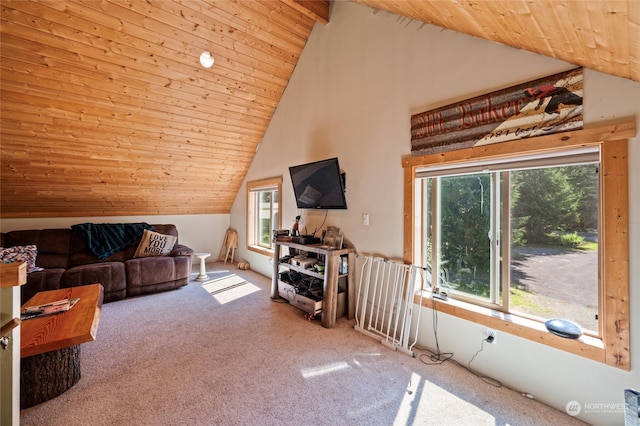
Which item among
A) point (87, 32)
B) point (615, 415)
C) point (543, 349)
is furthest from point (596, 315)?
point (87, 32)

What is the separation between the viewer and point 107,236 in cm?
422

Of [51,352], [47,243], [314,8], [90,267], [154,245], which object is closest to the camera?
[51,352]

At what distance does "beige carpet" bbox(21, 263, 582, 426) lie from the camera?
64.1 inches

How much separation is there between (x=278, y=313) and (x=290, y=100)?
3.11m

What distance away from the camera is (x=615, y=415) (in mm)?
1505

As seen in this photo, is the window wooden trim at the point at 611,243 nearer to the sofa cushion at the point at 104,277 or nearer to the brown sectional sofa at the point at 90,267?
the brown sectional sofa at the point at 90,267

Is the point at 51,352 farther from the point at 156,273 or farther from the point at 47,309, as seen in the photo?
the point at 156,273

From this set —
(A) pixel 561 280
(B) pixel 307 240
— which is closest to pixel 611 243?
(A) pixel 561 280

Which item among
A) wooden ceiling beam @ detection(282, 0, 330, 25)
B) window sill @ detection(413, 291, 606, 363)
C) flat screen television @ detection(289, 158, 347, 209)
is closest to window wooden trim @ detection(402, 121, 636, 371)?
→ window sill @ detection(413, 291, 606, 363)

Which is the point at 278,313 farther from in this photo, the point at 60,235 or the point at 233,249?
the point at 60,235

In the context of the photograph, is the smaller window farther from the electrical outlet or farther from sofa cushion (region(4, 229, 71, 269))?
the electrical outlet

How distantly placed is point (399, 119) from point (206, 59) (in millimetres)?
2517

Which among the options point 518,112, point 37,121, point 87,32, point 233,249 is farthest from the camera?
point 233,249

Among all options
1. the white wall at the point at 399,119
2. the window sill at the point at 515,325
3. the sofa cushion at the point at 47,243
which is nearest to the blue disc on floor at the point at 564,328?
the window sill at the point at 515,325
